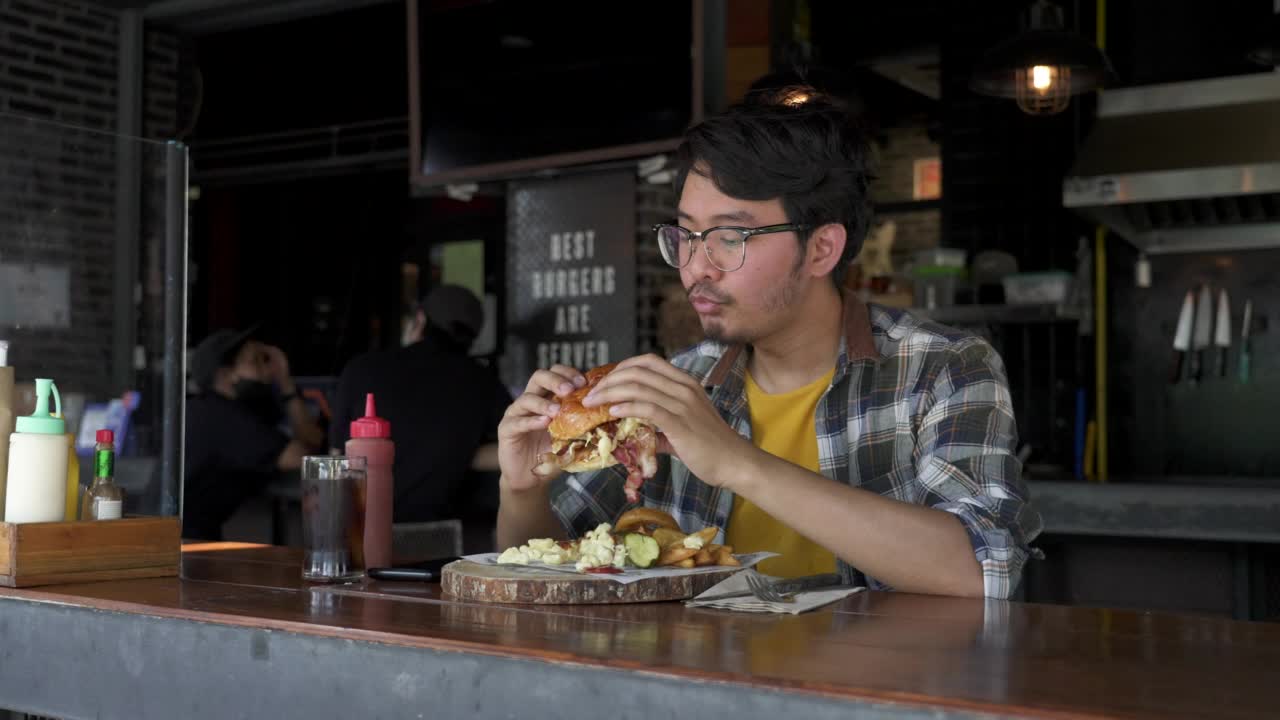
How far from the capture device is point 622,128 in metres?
4.89

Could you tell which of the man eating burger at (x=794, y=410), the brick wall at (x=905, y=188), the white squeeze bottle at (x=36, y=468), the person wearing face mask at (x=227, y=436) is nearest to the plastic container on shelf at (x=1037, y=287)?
the brick wall at (x=905, y=188)

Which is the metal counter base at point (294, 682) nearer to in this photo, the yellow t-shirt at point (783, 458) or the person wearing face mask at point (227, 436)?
the yellow t-shirt at point (783, 458)

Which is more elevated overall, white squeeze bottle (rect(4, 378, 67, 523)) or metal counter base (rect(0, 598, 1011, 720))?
white squeeze bottle (rect(4, 378, 67, 523))

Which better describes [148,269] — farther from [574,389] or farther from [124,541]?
[574,389]

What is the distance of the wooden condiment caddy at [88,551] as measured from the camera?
1.77 meters

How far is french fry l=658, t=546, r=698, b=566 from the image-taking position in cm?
172

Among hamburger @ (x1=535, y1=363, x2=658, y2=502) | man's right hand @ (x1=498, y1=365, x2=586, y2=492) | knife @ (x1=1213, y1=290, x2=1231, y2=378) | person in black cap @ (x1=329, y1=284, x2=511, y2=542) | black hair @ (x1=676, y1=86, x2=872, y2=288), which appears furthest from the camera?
knife @ (x1=1213, y1=290, x2=1231, y2=378)

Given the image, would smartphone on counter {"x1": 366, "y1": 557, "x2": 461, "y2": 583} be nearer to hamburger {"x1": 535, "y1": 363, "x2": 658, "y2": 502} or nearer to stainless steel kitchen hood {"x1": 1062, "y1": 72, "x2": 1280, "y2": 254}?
hamburger {"x1": 535, "y1": 363, "x2": 658, "y2": 502}

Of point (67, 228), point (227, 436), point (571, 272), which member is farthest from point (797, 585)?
point (571, 272)

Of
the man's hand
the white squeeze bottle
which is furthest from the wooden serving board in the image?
the white squeeze bottle

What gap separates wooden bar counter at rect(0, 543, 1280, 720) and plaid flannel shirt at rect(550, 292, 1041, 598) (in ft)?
0.72

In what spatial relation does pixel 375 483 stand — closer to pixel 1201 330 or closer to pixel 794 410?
pixel 794 410

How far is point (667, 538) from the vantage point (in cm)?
177

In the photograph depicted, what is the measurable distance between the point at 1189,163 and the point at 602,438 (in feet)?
13.4
